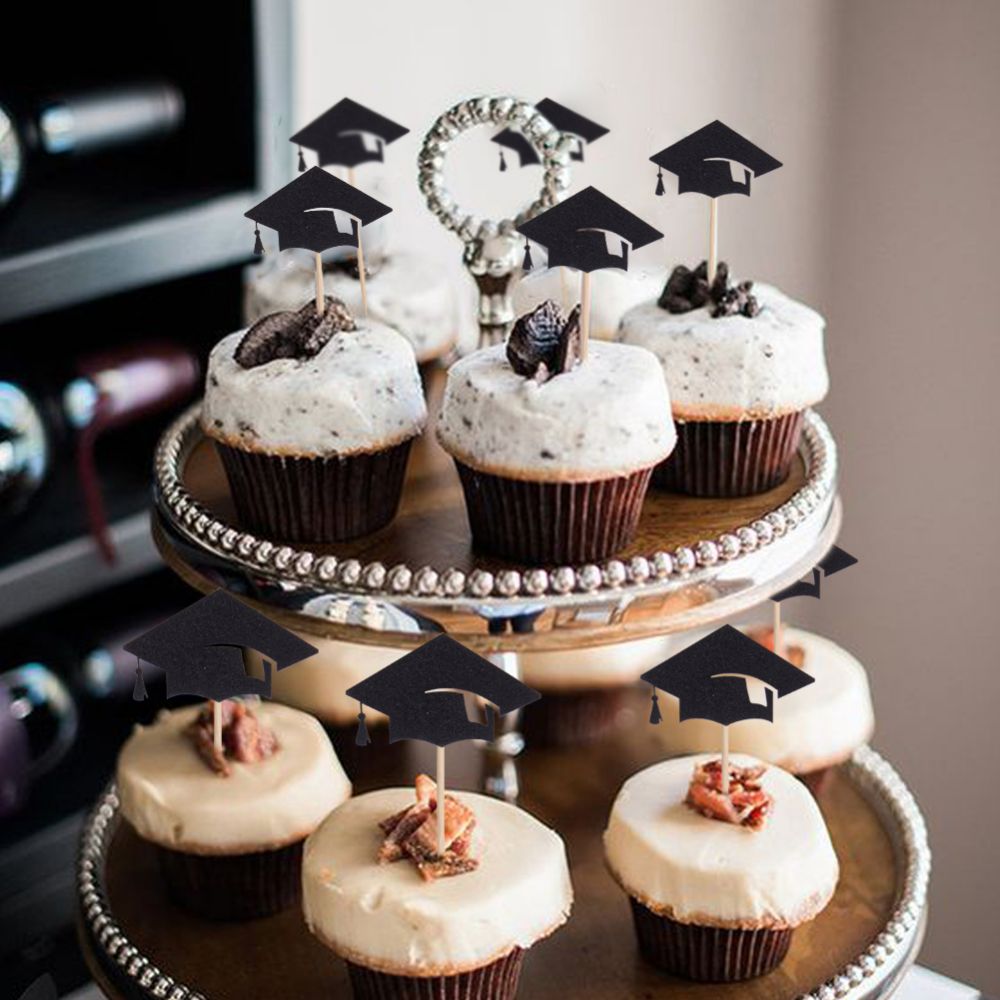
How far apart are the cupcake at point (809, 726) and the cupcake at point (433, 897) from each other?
1.01 feet

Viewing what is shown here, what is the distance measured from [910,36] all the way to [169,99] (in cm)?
105

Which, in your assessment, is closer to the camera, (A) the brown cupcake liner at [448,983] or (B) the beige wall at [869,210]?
(A) the brown cupcake liner at [448,983]

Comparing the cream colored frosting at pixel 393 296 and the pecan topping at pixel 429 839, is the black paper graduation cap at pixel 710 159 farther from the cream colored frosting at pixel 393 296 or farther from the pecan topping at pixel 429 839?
the pecan topping at pixel 429 839

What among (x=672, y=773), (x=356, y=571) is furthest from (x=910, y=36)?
(x=356, y=571)

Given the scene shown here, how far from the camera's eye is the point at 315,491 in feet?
4.13

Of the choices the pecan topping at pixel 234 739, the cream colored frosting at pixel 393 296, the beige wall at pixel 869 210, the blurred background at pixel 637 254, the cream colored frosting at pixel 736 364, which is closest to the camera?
the cream colored frosting at pixel 736 364

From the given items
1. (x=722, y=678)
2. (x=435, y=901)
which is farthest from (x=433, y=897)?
(x=722, y=678)

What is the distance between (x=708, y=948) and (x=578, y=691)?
486 millimetres

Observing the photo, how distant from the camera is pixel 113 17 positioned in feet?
6.34

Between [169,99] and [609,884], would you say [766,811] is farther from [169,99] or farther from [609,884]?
[169,99]

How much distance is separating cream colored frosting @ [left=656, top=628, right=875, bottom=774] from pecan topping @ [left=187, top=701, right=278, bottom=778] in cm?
38

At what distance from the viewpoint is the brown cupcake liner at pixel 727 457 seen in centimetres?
132

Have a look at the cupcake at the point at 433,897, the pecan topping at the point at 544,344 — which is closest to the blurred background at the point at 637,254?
the pecan topping at the point at 544,344

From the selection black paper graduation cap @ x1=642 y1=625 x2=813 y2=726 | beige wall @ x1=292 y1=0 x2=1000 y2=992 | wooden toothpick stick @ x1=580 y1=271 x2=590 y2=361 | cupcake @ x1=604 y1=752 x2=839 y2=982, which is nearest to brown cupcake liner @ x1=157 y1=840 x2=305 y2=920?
cupcake @ x1=604 y1=752 x2=839 y2=982
